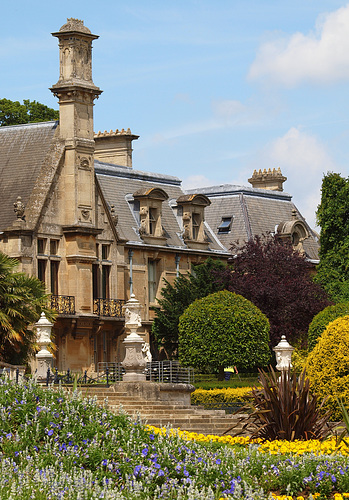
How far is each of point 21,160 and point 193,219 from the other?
11.5m

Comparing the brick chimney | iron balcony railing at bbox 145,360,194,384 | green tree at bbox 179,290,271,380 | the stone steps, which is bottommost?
the stone steps

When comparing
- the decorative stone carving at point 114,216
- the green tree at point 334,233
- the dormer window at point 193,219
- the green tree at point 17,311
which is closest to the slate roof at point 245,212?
the dormer window at point 193,219

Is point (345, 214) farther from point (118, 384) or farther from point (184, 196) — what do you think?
point (118, 384)

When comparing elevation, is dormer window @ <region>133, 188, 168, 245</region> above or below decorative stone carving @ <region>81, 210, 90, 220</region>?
above

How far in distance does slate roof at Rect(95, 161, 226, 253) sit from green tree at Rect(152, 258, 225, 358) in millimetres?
2960

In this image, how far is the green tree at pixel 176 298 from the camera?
51.7m

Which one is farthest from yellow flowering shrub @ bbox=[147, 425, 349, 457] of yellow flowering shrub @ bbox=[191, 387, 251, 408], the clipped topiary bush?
yellow flowering shrub @ bbox=[191, 387, 251, 408]

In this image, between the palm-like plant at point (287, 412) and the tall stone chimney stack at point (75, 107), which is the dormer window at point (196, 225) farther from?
the palm-like plant at point (287, 412)

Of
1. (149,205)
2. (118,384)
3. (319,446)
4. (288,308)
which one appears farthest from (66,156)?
(319,446)

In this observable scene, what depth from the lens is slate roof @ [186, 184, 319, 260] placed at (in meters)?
61.7

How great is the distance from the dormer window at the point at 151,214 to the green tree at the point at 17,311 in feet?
47.6

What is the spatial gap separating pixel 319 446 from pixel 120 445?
15.5 feet

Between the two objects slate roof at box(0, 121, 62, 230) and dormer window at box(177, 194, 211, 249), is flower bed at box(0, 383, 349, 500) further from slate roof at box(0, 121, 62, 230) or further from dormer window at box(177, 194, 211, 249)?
dormer window at box(177, 194, 211, 249)

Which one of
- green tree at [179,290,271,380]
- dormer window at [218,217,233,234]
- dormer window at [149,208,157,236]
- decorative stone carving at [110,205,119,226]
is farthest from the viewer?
dormer window at [218,217,233,234]
